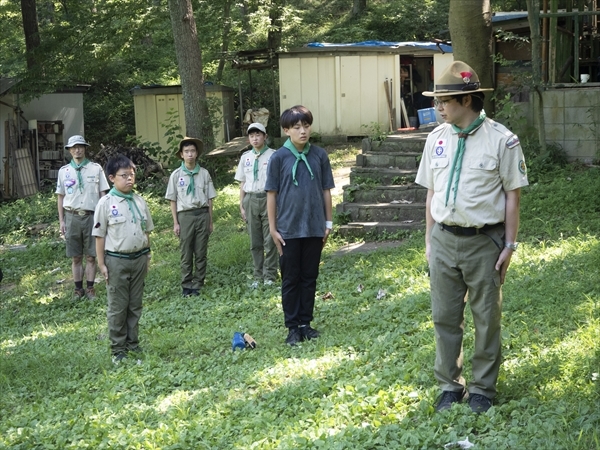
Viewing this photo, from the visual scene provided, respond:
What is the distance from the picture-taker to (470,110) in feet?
15.1

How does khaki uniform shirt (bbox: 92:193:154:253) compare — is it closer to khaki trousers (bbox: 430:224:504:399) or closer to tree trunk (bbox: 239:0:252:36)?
khaki trousers (bbox: 430:224:504:399)

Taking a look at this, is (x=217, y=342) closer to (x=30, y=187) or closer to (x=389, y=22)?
(x=30, y=187)

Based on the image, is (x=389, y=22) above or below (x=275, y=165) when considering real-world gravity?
above

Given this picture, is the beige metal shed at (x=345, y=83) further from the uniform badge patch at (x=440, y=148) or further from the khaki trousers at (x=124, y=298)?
the uniform badge patch at (x=440, y=148)

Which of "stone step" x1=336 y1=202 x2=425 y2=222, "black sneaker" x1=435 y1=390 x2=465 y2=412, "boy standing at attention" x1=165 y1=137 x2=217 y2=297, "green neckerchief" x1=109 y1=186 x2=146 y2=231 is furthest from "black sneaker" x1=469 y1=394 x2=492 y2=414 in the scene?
"stone step" x1=336 y1=202 x2=425 y2=222

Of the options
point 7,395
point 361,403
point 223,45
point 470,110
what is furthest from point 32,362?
point 223,45

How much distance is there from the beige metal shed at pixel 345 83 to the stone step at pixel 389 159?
7.77 meters

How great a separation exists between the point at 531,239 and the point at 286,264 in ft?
12.6

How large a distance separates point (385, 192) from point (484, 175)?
25.7 feet

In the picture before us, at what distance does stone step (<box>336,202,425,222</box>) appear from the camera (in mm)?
11836

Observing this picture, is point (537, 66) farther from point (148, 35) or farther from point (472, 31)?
point (148, 35)

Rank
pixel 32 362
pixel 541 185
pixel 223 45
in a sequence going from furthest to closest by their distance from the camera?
pixel 223 45, pixel 541 185, pixel 32 362

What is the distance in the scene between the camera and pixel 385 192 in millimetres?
12352

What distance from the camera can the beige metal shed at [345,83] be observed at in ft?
70.0
